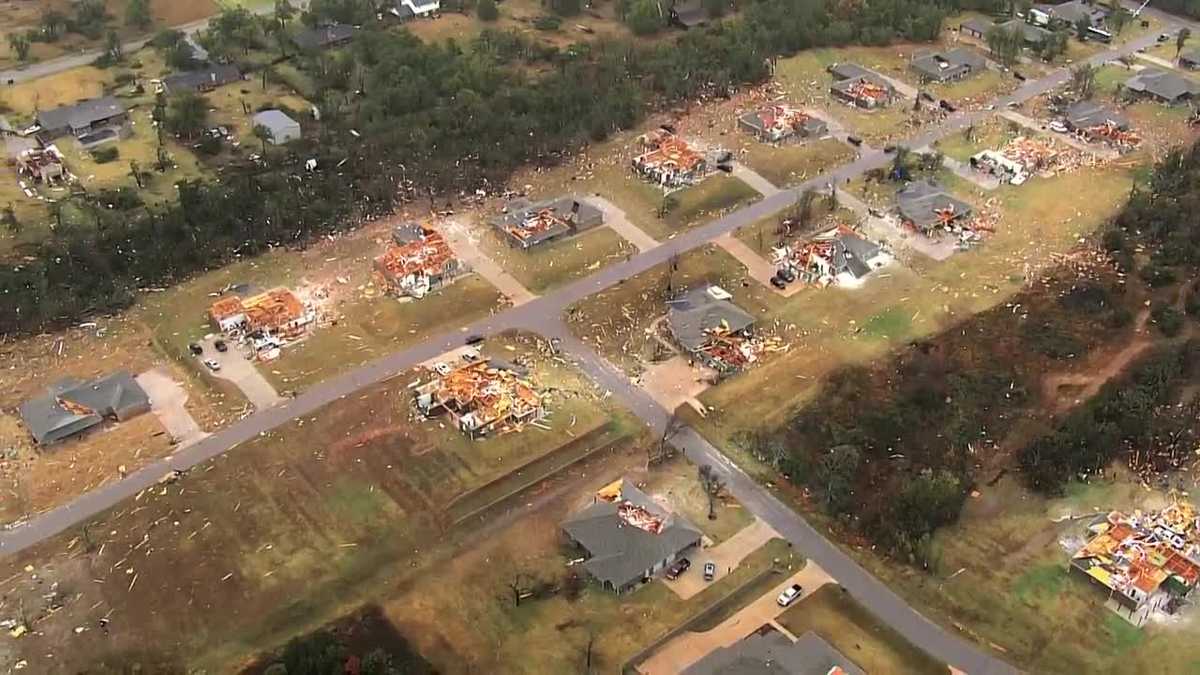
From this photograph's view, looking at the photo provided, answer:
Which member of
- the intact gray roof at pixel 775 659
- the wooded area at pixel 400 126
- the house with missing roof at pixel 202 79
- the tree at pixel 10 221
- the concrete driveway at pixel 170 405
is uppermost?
the house with missing roof at pixel 202 79

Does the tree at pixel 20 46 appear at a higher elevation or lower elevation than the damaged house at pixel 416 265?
higher

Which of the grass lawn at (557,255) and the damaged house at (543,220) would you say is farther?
the damaged house at (543,220)

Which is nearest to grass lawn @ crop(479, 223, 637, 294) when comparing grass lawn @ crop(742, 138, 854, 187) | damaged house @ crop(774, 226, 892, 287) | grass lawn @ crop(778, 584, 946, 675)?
damaged house @ crop(774, 226, 892, 287)

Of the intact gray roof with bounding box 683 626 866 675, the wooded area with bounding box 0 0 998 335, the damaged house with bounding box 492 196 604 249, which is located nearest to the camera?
the intact gray roof with bounding box 683 626 866 675

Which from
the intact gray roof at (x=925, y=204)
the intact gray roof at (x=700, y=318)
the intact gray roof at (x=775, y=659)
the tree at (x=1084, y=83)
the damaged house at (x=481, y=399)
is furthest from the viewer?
the tree at (x=1084, y=83)

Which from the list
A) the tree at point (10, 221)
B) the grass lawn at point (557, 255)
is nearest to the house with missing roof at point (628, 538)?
the grass lawn at point (557, 255)

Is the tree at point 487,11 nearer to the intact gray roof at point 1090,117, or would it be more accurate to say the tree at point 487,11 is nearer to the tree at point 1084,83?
the intact gray roof at point 1090,117

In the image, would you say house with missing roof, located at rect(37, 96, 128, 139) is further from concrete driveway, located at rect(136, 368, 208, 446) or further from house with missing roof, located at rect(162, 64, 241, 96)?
concrete driveway, located at rect(136, 368, 208, 446)
